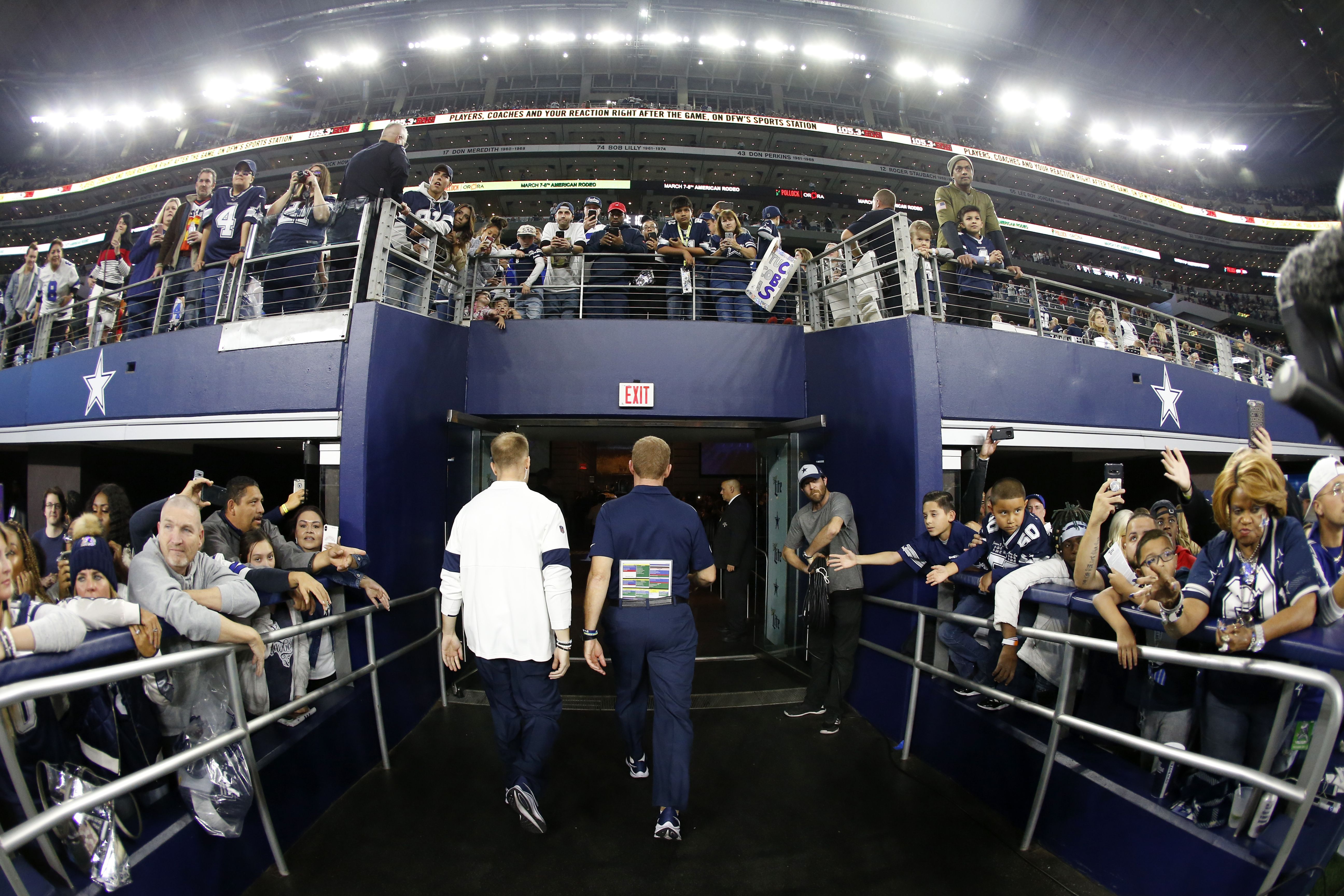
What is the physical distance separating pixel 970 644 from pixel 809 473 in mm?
1669

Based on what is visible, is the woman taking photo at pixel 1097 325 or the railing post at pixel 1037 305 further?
the woman taking photo at pixel 1097 325

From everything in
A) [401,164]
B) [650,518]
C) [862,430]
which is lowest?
[650,518]

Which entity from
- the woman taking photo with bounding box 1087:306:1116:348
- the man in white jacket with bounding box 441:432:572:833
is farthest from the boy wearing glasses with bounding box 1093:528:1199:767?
the woman taking photo with bounding box 1087:306:1116:348

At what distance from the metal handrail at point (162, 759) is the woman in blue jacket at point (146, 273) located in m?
5.94

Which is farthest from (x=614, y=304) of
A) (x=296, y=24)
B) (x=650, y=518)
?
Result: (x=296, y=24)

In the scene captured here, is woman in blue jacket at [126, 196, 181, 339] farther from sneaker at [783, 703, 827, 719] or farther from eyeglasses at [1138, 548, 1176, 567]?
eyeglasses at [1138, 548, 1176, 567]

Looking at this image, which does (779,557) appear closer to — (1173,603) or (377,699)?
(1173,603)

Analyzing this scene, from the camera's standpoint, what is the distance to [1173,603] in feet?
8.43

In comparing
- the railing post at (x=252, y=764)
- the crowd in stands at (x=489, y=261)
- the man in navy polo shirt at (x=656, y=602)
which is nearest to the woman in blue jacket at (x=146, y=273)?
the crowd in stands at (x=489, y=261)

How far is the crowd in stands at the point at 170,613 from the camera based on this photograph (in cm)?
195

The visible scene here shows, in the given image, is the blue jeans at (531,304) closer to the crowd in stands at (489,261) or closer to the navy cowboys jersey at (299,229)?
the crowd in stands at (489,261)

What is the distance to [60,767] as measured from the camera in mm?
1955

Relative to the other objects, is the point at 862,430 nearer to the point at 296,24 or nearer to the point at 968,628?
the point at 968,628

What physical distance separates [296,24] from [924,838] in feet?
121
